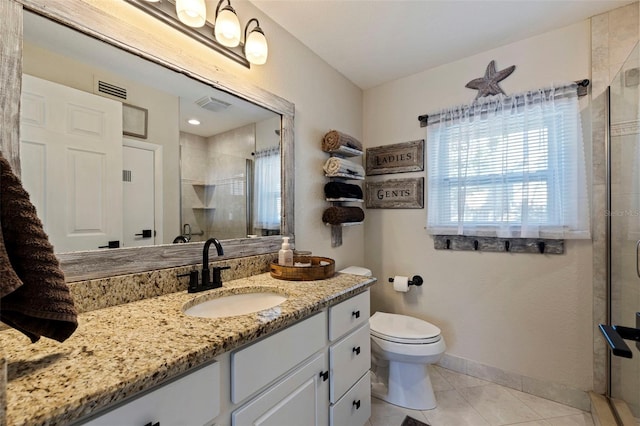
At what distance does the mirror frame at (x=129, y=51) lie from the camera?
0.82 metres

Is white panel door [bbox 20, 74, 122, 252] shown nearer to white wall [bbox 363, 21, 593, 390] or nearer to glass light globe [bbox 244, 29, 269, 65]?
glass light globe [bbox 244, 29, 269, 65]

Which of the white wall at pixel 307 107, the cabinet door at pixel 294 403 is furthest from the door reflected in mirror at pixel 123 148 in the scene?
the cabinet door at pixel 294 403

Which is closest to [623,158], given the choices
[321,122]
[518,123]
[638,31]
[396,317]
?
[518,123]

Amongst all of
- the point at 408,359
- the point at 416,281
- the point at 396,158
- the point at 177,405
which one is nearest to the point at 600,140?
the point at 396,158

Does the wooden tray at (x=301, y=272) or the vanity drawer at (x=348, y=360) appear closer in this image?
the vanity drawer at (x=348, y=360)

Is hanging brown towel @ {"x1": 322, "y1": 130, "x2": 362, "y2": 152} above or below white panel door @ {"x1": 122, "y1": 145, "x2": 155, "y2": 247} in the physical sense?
above

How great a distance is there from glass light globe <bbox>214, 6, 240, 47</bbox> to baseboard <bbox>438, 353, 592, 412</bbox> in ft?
8.31

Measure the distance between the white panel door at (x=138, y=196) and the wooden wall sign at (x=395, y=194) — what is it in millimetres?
1773

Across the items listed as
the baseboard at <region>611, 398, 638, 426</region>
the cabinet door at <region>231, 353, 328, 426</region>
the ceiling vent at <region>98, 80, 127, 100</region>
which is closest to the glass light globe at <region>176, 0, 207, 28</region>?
the ceiling vent at <region>98, 80, 127, 100</region>

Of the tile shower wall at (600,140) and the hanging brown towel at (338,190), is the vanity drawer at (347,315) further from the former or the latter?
the tile shower wall at (600,140)

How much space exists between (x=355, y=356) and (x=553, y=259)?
1.43 meters

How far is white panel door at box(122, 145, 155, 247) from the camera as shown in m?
1.08

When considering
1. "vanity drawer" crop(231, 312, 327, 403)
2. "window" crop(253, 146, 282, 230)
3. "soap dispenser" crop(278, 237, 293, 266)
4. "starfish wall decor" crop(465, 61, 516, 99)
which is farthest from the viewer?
"starfish wall decor" crop(465, 61, 516, 99)

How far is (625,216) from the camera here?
57.2 inches
